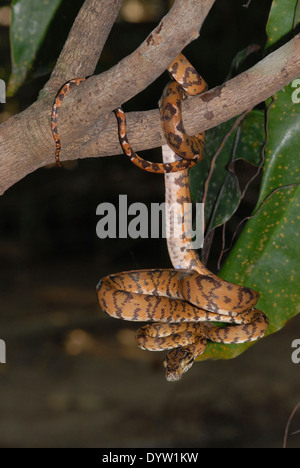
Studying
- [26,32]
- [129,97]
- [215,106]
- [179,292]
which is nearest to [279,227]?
[179,292]

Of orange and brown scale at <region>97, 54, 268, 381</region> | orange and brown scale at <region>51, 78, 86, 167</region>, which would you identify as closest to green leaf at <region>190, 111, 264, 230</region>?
orange and brown scale at <region>97, 54, 268, 381</region>

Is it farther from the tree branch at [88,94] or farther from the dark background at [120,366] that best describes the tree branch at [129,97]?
the dark background at [120,366]

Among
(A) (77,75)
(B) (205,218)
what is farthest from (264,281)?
(A) (77,75)

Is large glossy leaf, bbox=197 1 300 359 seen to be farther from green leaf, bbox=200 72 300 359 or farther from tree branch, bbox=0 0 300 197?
tree branch, bbox=0 0 300 197

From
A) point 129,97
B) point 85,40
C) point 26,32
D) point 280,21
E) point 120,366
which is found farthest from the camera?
point 120,366

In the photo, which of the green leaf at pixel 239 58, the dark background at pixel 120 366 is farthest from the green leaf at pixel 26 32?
the dark background at pixel 120 366

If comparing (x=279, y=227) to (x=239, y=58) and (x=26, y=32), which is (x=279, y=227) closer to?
(x=239, y=58)

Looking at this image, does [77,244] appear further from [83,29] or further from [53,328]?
[83,29]
